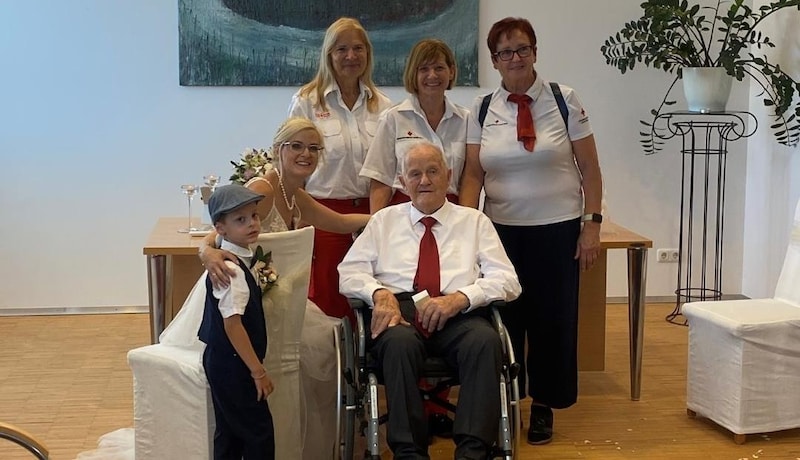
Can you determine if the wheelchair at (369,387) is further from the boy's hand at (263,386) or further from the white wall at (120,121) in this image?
the white wall at (120,121)

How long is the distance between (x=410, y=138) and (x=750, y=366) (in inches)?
58.6

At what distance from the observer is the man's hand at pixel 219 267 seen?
261cm

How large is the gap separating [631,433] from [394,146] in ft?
4.63

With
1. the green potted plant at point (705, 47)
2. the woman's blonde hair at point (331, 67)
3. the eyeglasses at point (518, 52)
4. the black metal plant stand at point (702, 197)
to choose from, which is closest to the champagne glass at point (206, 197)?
the woman's blonde hair at point (331, 67)

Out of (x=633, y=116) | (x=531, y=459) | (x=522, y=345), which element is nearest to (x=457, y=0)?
(x=633, y=116)

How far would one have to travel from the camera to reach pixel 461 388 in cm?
287

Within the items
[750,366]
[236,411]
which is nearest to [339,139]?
[236,411]

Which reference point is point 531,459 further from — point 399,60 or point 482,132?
point 399,60

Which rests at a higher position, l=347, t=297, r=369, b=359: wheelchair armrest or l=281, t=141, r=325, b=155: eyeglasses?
l=281, t=141, r=325, b=155: eyeglasses

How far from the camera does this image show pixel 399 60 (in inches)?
215

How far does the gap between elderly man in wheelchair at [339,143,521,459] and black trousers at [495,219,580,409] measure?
0.25 meters

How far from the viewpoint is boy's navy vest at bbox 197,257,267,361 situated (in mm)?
2650

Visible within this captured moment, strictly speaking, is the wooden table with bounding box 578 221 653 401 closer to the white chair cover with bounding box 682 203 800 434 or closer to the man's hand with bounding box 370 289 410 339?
the white chair cover with bounding box 682 203 800 434

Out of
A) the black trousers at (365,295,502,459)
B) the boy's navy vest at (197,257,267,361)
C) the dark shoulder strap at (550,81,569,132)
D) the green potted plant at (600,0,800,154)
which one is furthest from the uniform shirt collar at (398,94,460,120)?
the green potted plant at (600,0,800,154)
